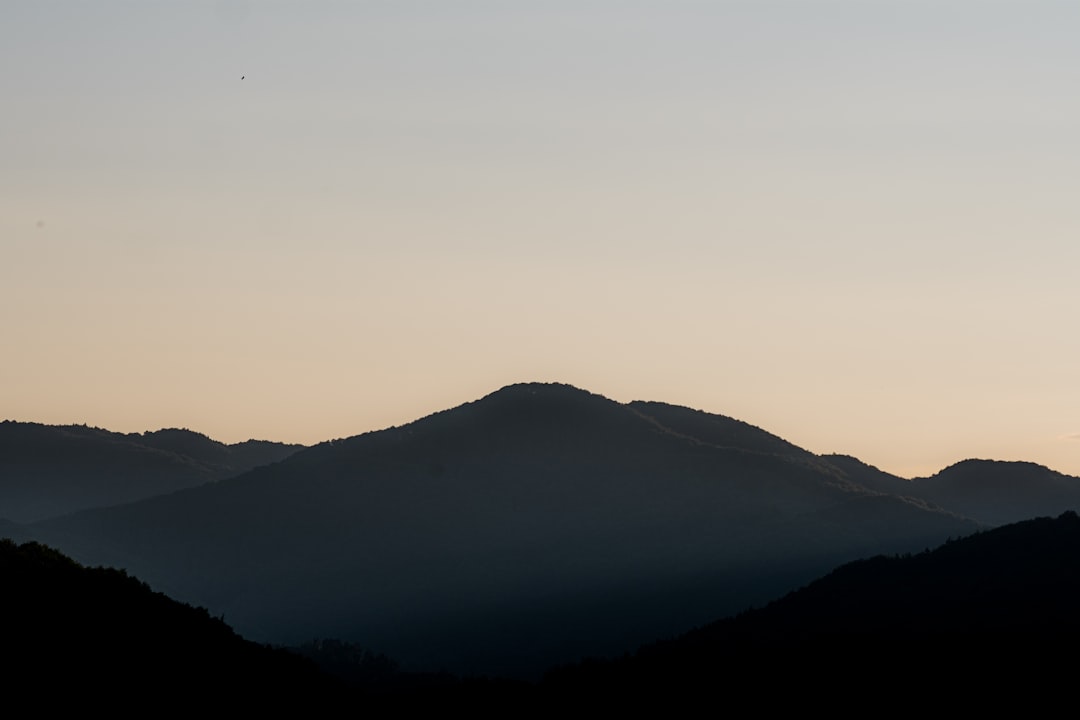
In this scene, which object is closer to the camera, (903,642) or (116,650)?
(116,650)

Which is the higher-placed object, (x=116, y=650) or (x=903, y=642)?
(x=116, y=650)

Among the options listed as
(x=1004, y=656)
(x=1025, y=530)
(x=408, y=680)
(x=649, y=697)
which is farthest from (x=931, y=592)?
(x=408, y=680)

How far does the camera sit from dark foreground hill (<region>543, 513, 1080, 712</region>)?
99.3 metres

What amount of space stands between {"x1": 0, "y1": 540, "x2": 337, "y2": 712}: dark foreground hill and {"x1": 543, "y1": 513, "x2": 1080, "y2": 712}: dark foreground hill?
29.5m

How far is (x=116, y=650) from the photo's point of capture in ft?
243

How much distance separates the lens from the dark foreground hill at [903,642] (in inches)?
3910

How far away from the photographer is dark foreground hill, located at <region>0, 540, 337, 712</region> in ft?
226

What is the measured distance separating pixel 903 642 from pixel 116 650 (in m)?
61.8

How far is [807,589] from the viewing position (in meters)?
168

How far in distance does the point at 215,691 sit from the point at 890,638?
215ft

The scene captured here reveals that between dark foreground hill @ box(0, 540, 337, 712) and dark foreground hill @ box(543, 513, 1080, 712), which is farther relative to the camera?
dark foreground hill @ box(543, 513, 1080, 712)

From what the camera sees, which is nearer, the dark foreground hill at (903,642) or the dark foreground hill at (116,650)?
the dark foreground hill at (116,650)

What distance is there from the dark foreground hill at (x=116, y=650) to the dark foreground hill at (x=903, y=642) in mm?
29516

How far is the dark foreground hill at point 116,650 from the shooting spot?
226 ft
